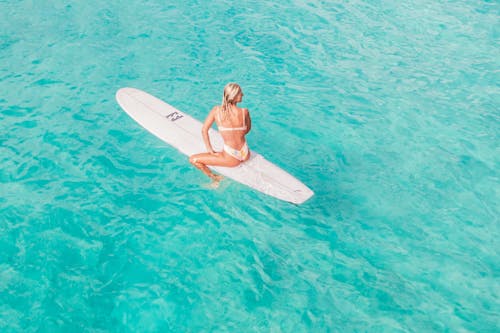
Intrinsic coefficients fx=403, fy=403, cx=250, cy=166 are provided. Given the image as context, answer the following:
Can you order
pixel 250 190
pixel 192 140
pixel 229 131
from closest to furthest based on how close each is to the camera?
pixel 229 131 < pixel 250 190 < pixel 192 140

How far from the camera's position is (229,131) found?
643cm

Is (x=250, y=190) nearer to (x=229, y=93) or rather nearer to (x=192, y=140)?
(x=192, y=140)

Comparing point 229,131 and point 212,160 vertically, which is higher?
point 229,131

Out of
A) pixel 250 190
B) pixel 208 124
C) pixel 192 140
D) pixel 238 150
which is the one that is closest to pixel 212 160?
pixel 238 150

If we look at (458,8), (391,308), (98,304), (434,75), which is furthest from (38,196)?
(458,8)

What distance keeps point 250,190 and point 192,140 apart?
1623 mm

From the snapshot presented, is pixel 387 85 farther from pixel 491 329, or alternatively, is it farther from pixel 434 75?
pixel 491 329

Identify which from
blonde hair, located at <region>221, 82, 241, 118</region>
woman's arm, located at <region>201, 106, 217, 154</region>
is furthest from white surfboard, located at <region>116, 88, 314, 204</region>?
blonde hair, located at <region>221, 82, 241, 118</region>

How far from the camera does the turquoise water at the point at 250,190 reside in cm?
556

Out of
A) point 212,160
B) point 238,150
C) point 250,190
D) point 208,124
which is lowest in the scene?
point 250,190

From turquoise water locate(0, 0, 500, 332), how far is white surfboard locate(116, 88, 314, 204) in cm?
25

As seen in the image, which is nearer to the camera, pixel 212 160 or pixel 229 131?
pixel 229 131

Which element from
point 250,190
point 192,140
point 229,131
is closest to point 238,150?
point 229,131

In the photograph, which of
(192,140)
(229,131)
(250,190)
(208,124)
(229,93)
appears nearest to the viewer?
(229,93)
